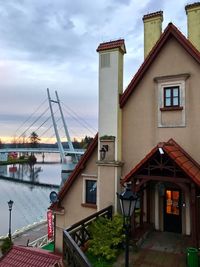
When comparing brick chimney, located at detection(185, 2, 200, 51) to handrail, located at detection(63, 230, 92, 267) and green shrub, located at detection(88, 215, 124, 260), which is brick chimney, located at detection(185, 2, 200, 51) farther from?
handrail, located at detection(63, 230, 92, 267)

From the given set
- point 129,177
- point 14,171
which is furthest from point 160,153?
point 14,171

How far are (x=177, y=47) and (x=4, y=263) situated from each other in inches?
420

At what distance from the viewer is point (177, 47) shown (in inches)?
427

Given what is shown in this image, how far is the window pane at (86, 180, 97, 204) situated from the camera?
12.4m

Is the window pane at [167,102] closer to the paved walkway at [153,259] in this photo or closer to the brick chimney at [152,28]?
the brick chimney at [152,28]

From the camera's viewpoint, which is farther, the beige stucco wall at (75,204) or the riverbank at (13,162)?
the riverbank at (13,162)

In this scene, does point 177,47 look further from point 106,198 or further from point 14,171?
point 14,171

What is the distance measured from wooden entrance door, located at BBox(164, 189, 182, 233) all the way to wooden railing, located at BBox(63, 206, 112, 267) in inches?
83.3

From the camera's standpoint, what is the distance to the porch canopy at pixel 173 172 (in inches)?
347

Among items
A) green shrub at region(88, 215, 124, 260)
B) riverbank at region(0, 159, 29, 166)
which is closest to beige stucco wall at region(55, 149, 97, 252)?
green shrub at region(88, 215, 124, 260)

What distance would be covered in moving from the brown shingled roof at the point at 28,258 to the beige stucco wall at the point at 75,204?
0.94 metres

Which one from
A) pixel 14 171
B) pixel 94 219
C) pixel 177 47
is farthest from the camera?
pixel 14 171

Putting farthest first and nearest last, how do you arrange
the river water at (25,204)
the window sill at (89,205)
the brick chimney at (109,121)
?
the river water at (25,204), the window sill at (89,205), the brick chimney at (109,121)

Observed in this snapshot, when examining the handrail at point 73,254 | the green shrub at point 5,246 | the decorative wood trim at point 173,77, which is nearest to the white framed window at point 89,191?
the decorative wood trim at point 173,77
